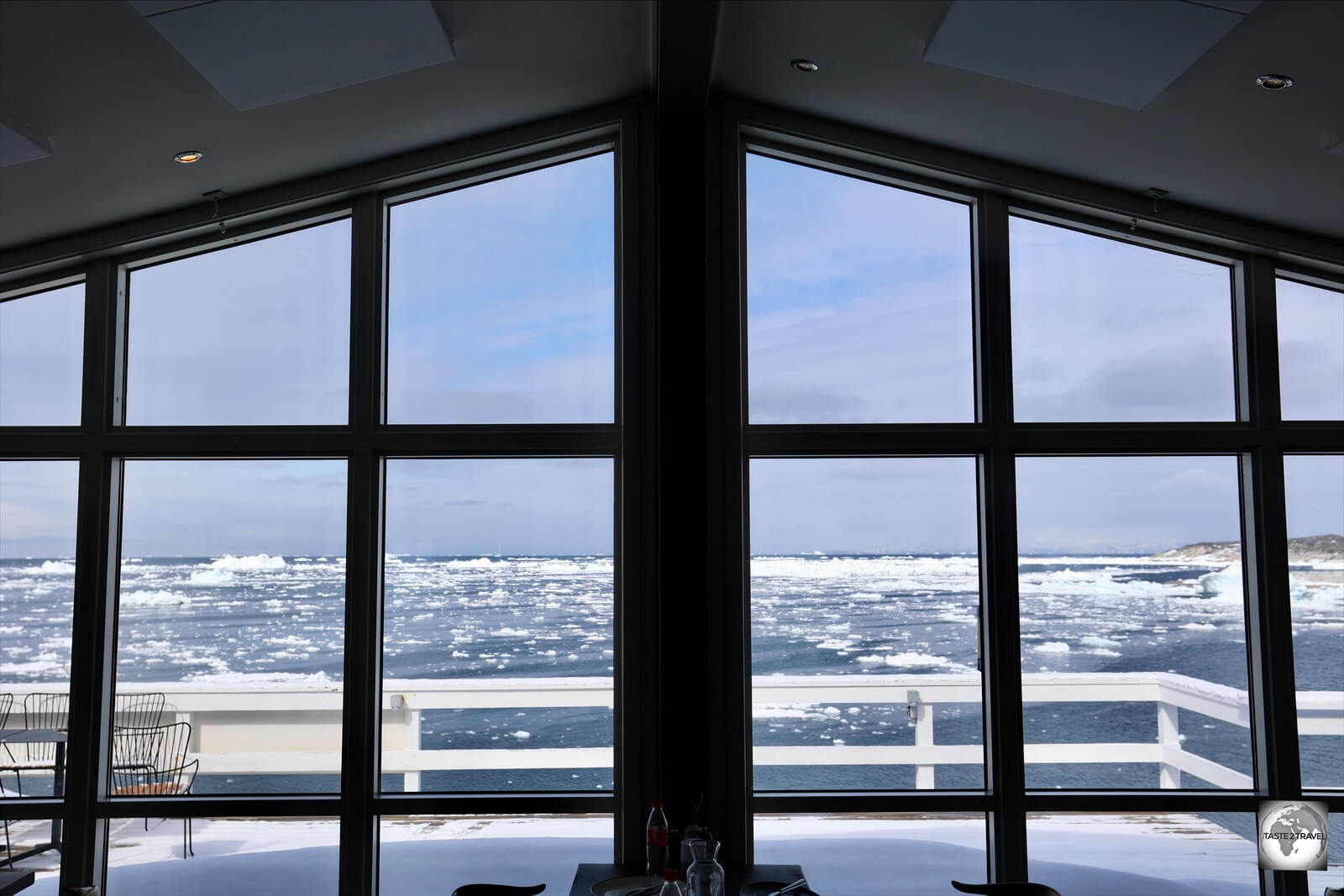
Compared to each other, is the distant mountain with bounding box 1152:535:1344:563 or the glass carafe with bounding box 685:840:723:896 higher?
the distant mountain with bounding box 1152:535:1344:563

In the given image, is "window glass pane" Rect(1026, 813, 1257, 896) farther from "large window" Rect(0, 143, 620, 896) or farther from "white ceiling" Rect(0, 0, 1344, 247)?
"white ceiling" Rect(0, 0, 1344, 247)

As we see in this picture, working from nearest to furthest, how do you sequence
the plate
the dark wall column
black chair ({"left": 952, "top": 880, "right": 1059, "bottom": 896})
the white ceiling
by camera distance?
the white ceiling
the plate
black chair ({"left": 952, "top": 880, "right": 1059, "bottom": 896})
the dark wall column

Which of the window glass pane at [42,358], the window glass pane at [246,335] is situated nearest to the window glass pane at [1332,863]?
the window glass pane at [246,335]

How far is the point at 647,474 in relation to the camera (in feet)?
13.8

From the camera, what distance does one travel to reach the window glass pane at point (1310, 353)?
4336mm

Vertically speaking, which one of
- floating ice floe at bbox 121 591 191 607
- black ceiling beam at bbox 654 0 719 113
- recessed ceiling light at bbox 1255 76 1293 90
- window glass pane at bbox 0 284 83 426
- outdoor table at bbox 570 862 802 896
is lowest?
outdoor table at bbox 570 862 802 896

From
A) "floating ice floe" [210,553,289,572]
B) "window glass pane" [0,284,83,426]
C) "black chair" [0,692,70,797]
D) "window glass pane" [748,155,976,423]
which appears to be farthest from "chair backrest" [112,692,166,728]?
"window glass pane" [748,155,976,423]

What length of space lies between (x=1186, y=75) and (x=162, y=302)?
4003mm

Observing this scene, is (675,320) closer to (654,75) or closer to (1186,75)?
(654,75)

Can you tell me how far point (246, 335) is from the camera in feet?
14.3

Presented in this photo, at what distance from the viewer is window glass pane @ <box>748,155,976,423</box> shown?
4.30 metres

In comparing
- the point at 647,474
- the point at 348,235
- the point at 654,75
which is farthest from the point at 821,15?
the point at 348,235

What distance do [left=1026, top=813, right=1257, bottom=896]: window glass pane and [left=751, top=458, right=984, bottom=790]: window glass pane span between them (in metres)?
0.41

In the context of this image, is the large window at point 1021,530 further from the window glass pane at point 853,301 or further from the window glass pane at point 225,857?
the window glass pane at point 225,857
